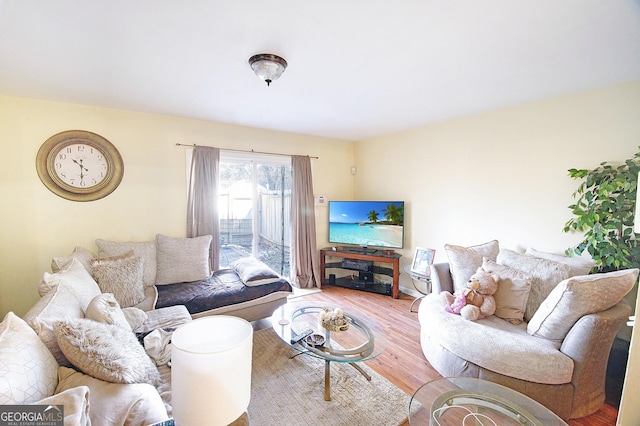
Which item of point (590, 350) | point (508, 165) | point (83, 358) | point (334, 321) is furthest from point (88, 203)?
point (508, 165)

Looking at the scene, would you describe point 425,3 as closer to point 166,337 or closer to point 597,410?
point 166,337

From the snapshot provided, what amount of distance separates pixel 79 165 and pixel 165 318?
2.04 metres

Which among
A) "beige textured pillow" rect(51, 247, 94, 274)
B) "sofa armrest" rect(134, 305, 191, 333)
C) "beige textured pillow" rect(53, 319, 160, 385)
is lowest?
"sofa armrest" rect(134, 305, 191, 333)

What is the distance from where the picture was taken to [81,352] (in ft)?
3.60

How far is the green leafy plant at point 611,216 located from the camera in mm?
2047

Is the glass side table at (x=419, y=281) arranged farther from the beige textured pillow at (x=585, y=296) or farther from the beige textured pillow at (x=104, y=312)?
the beige textured pillow at (x=104, y=312)

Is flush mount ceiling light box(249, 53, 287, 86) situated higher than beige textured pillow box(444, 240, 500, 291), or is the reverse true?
flush mount ceiling light box(249, 53, 287, 86)

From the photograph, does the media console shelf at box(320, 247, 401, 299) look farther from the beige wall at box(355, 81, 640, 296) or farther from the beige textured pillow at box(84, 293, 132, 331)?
the beige textured pillow at box(84, 293, 132, 331)

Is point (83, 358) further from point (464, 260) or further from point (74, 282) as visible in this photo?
point (464, 260)

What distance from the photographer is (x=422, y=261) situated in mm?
3580

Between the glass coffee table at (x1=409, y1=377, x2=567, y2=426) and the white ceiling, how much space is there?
6.94 ft

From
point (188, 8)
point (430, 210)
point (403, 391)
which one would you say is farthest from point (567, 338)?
point (188, 8)

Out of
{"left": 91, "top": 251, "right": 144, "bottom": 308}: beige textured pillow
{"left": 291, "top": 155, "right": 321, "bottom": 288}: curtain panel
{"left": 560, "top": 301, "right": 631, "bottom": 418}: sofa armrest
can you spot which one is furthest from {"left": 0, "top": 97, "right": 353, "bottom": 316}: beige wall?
{"left": 560, "top": 301, "right": 631, "bottom": 418}: sofa armrest

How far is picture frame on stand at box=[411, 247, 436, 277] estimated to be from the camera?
11.4 ft
